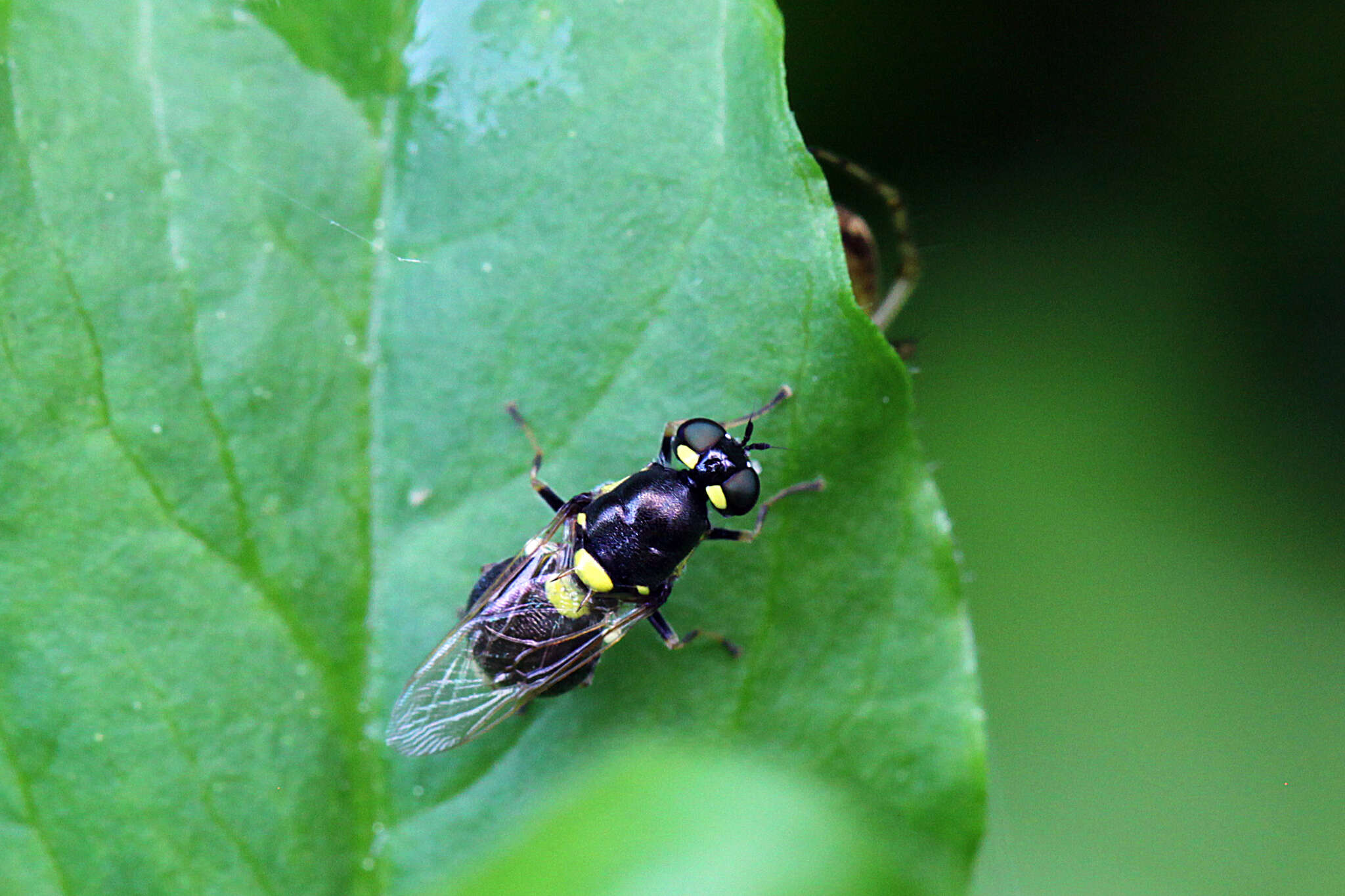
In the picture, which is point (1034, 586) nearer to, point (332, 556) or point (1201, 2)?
point (1201, 2)

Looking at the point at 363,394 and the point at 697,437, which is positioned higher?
the point at 363,394

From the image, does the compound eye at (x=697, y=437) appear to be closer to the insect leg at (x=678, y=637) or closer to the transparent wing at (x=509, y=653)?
the transparent wing at (x=509, y=653)

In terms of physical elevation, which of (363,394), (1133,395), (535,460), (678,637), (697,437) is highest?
(363,394)

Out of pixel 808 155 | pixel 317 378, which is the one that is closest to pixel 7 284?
pixel 317 378

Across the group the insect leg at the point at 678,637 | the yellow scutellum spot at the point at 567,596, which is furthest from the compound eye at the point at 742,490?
the yellow scutellum spot at the point at 567,596

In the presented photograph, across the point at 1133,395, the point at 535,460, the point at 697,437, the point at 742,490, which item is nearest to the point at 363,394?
the point at 535,460

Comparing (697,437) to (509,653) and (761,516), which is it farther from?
(509,653)

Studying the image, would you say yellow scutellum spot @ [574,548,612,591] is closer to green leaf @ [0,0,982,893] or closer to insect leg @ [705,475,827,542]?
insect leg @ [705,475,827,542]
